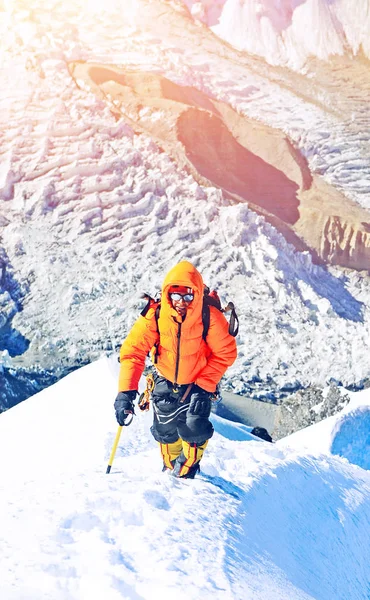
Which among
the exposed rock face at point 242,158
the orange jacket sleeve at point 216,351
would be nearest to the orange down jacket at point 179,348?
the orange jacket sleeve at point 216,351

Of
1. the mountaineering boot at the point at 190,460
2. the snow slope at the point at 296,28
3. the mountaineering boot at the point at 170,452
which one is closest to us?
the mountaineering boot at the point at 190,460

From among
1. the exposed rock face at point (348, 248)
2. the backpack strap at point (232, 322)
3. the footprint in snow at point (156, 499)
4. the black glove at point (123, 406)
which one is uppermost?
the backpack strap at point (232, 322)

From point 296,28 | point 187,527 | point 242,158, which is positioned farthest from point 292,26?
point 187,527

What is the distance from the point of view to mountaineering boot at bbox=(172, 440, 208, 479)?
160 inches

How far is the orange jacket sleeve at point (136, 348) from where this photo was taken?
3.86 m

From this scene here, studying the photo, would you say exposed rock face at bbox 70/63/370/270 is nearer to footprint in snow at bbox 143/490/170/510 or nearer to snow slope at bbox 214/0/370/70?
snow slope at bbox 214/0/370/70

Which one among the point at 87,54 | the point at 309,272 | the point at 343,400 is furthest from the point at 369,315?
the point at 87,54

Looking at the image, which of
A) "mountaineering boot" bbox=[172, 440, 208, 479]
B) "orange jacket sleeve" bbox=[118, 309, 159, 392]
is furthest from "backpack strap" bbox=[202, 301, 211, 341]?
"mountaineering boot" bbox=[172, 440, 208, 479]

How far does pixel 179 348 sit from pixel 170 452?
0.92 metres

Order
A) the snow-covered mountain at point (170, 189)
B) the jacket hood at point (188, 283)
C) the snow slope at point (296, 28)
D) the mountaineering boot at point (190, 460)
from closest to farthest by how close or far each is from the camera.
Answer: the jacket hood at point (188, 283), the mountaineering boot at point (190, 460), the snow-covered mountain at point (170, 189), the snow slope at point (296, 28)

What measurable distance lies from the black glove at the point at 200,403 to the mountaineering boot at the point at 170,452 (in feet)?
1.28

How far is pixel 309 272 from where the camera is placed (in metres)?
19.0

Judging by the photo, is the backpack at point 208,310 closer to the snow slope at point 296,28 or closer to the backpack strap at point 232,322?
the backpack strap at point 232,322

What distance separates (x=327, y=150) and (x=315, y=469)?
22833mm
